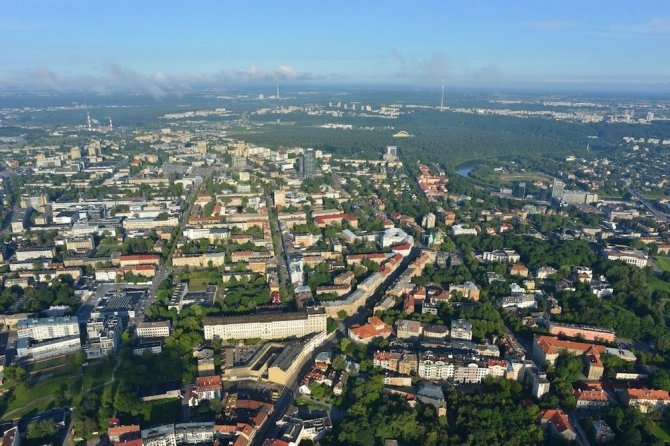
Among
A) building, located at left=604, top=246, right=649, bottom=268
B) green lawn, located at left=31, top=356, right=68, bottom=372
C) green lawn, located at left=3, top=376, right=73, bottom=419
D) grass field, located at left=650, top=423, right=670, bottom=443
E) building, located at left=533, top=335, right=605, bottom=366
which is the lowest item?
green lawn, located at left=3, top=376, right=73, bottom=419

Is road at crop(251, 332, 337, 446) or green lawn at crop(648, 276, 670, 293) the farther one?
green lawn at crop(648, 276, 670, 293)

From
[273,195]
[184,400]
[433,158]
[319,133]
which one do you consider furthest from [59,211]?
[319,133]

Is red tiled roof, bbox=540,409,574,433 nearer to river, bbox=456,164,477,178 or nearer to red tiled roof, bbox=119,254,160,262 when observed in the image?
red tiled roof, bbox=119,254,160,262

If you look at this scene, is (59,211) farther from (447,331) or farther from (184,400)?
(447,331)

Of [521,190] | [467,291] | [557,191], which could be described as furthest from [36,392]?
[557,191]

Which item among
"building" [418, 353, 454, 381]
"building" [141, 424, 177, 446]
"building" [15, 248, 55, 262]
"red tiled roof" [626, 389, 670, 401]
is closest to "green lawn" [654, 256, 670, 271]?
"red tiled roof" [626, 389, 670, 401]

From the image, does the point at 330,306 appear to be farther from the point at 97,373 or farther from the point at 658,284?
the point at 658,284
